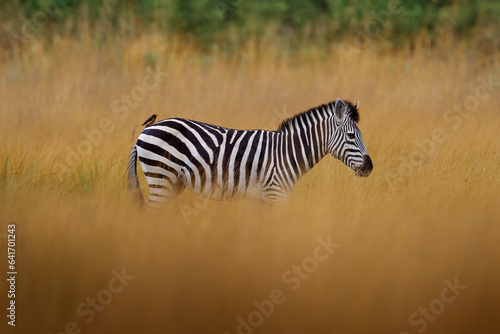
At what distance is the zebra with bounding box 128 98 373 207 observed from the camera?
174 inches

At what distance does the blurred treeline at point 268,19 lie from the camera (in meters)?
10.7

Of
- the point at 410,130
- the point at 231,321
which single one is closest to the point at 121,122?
the point at 410,130

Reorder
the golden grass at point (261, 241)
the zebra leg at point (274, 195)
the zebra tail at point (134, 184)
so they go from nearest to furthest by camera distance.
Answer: the golden grass at point (261, 241) < the zebra tail at point (134, 184) < the zebra leg at point (274, 195)

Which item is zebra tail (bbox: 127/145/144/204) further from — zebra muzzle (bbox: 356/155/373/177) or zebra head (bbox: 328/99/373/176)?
zebra muzzle (bbox: 356/155/373/177)

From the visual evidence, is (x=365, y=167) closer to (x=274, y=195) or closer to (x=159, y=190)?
(x=274, y=195)

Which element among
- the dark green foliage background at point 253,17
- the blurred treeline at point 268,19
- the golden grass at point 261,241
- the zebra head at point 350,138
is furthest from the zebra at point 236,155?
the dark green foliage background at point 253,17

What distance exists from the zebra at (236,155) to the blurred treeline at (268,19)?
19.8 ft

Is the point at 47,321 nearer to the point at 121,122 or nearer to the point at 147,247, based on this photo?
the point at 147,247

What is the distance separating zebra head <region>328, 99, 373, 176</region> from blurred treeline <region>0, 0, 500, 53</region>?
6.07 metres

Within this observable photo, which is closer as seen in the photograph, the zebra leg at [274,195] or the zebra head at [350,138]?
the zebra leg at [274,195]

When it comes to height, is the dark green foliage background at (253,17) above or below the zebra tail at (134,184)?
above

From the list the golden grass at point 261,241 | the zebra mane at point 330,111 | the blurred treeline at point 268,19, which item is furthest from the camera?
the blurred treeline at point 268,19

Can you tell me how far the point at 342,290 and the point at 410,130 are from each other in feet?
14.1

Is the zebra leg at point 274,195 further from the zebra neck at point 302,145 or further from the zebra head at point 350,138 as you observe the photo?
the zebra head at point 350,138
